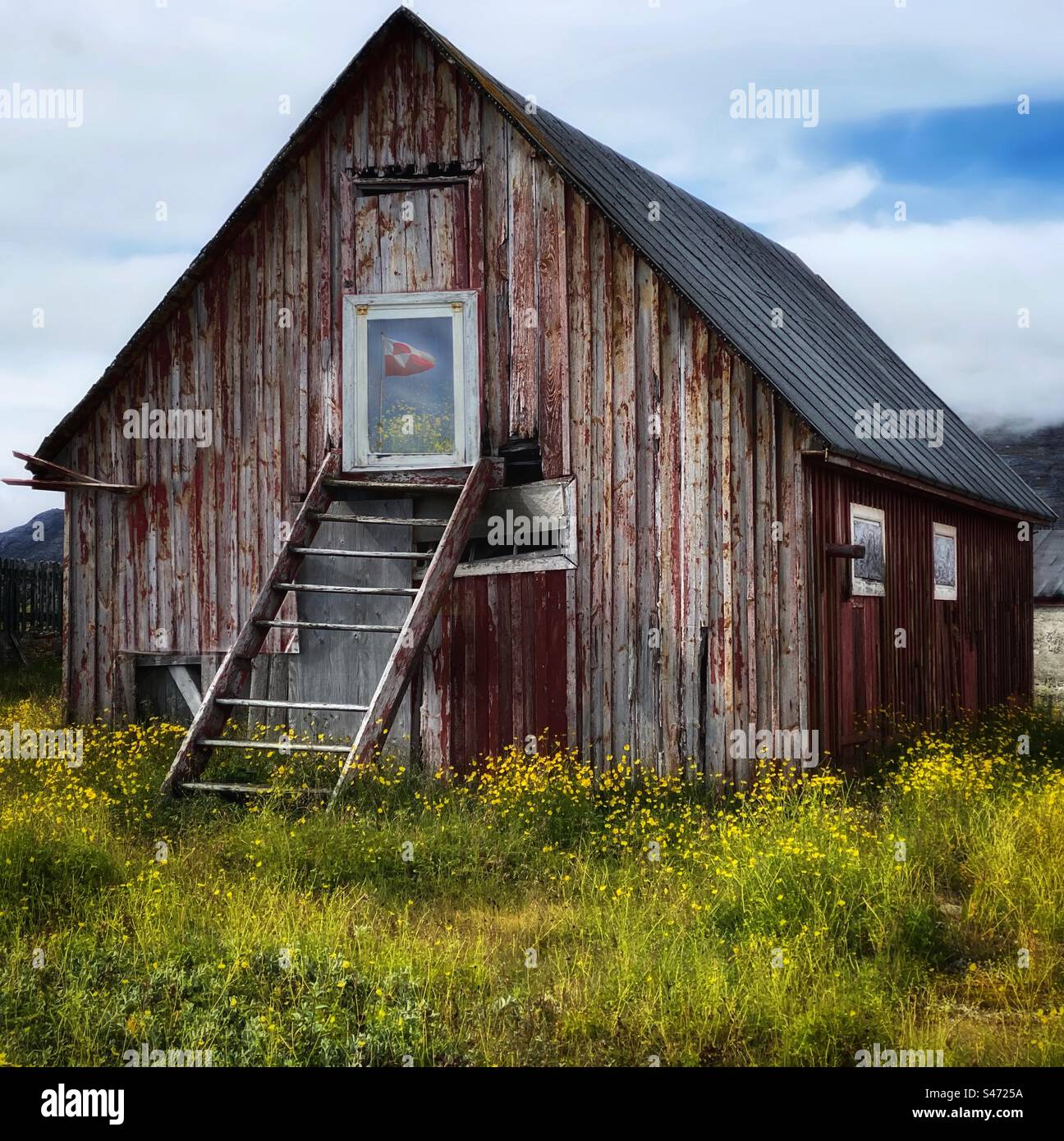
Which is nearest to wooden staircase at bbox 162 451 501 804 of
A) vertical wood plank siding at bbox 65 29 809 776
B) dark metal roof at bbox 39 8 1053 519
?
vertical wood plank siding at bbox 65 29 809 776

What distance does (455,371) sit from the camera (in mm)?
10977

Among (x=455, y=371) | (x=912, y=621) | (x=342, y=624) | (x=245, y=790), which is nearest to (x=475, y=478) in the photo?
(x=455, y=371)

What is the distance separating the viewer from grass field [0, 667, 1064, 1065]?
5223 mm

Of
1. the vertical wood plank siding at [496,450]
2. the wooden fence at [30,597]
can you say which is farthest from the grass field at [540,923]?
the wooden fence at [30,597]

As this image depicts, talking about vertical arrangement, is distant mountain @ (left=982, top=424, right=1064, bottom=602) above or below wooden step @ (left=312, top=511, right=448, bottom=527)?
above

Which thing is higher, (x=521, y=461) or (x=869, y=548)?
(x=521, y=461)

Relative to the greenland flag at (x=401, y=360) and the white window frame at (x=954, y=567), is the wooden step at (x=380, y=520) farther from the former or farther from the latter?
the white window frame at (x=954, y=567)

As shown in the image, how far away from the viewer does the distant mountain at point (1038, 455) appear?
40.4m

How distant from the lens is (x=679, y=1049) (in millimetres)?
5137

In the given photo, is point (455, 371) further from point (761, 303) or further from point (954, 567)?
point (954, 567)

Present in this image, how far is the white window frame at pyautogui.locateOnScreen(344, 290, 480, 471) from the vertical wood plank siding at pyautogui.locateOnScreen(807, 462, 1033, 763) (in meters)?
→ 2.98

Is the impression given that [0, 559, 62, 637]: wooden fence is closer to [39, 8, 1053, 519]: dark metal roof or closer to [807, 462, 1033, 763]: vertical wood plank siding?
[39, 8, 1053, 519]: dark metal roof

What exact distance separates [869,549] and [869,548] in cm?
4
